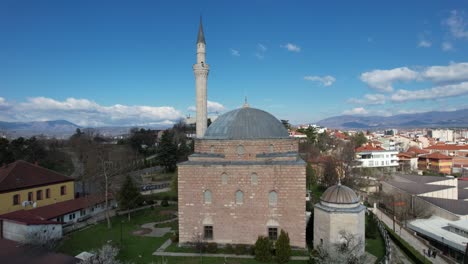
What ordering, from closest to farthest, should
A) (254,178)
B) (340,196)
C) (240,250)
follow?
(340,196) < (240,250) < (254,178)

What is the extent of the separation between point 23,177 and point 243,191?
1852 cm

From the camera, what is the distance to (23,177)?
24.2 meters

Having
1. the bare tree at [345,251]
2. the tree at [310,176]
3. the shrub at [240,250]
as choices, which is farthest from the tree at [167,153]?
the bare tree at [345,251]

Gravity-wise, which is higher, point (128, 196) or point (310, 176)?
point (310, 176)

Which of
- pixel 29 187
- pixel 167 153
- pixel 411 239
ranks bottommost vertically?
pixel 411 239

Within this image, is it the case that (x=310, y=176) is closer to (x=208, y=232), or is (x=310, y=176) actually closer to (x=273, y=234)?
(x=273, y=234)

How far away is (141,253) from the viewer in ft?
58.1

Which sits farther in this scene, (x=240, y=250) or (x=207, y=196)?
(x=207, y=196)

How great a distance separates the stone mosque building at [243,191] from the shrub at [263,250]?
3.97 feet

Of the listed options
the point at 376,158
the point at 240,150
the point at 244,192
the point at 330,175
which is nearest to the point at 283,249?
the point at 244,192

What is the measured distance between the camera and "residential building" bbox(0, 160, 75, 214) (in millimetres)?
22438

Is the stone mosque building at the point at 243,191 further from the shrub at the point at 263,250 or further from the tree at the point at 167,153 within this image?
the tree at the point at 167,153

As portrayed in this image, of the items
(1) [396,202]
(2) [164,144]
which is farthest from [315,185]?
(2) [164,144]

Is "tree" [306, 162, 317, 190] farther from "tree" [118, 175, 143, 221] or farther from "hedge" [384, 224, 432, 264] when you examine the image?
"tree" [118, 175, 143, 221]
